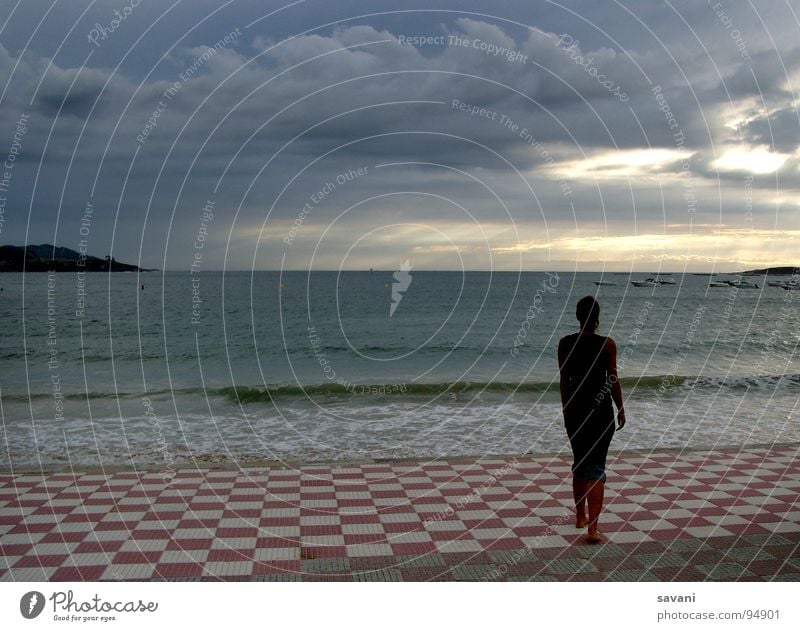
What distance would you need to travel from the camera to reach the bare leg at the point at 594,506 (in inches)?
245

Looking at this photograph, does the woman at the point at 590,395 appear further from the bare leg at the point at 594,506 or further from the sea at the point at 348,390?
the sea at the point at 348,390

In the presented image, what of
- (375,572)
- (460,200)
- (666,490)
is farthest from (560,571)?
(460,200)

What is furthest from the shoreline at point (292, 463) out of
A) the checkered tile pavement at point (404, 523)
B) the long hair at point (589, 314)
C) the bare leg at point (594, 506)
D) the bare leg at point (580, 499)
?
the long hair at point (589, 314)

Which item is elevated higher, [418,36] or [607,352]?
[418,36]

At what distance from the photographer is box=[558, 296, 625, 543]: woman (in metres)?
5.99

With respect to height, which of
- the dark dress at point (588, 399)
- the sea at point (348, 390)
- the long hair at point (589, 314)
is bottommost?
the sea at point (348, 390)

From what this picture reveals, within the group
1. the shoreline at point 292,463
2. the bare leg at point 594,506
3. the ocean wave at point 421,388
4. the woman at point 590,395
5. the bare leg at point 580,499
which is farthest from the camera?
the ocean wave at point 421,388

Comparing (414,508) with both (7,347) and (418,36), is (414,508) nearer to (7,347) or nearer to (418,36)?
(418,36)

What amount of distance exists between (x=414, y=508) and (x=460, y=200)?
10.7m

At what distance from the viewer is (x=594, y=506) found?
6246 mm

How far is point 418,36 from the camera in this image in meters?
9.14

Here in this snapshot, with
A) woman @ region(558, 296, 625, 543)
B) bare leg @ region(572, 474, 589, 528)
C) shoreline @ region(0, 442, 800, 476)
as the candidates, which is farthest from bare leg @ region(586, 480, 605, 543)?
shoreline @ region(0, 442, 800, 476)

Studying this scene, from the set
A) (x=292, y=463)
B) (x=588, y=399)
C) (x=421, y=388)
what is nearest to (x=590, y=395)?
(x=588, y=399)

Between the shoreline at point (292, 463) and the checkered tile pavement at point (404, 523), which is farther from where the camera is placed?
the shoreline at point (292, 463)
